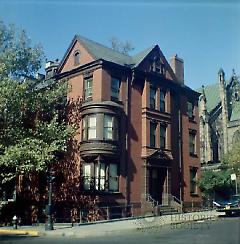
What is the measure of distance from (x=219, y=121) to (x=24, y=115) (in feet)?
132

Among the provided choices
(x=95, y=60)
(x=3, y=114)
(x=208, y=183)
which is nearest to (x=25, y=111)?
(x=3, y=114)

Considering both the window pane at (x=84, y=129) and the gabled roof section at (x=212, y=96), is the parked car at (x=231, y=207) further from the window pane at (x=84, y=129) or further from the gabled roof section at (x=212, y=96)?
the gabled roof section at (x=212, y=96)

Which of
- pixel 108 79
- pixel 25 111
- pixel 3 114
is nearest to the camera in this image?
pixel 3 114

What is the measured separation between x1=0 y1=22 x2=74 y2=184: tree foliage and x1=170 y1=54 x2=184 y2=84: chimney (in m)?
13.6

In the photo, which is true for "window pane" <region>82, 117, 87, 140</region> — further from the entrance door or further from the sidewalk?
the sidewalk

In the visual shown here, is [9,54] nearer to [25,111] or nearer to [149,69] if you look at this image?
[25,111]

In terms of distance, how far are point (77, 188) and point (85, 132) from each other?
13.3ft

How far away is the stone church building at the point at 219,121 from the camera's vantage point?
180ft

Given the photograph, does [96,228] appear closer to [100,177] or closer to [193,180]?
[100,177]

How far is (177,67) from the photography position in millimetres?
38000

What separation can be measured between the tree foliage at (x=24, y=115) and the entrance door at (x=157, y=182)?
8809mm

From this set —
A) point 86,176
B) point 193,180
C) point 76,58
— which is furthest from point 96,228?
point 193,180

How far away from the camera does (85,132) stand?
28766 mm

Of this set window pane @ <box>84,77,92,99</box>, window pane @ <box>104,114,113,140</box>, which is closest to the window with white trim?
window pane @ <box>84,77,92,99</box>
